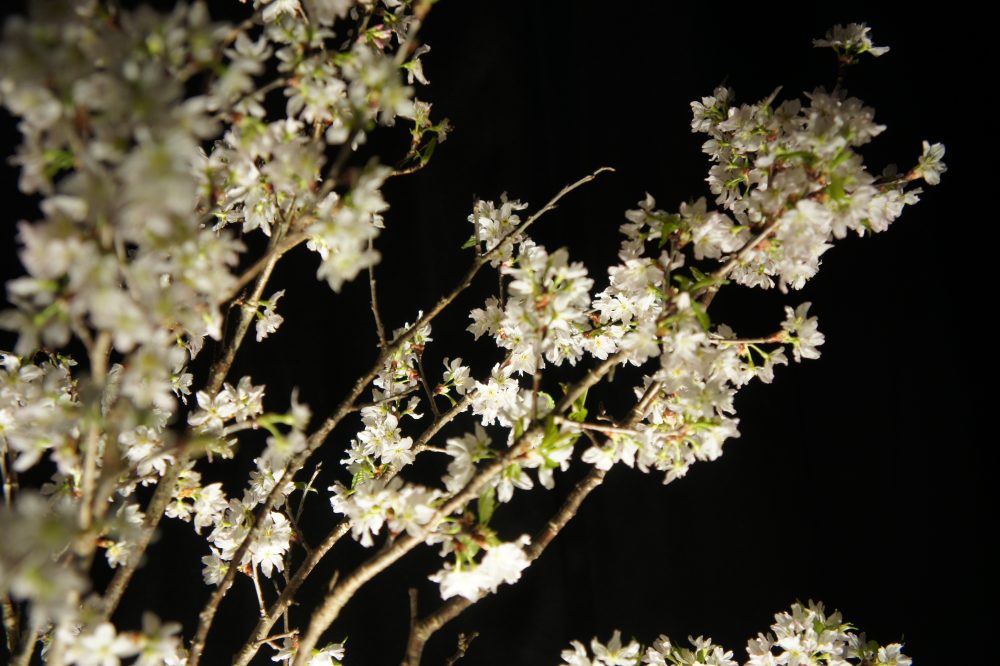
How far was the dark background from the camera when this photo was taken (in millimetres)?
1279

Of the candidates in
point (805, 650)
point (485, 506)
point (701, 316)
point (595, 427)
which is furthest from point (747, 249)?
point (805, 650)

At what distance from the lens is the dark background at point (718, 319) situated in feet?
4.20

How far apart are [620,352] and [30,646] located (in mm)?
537

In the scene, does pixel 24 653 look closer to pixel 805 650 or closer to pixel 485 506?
pixel 485 506

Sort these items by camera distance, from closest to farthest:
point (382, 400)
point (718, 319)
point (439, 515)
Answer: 1. point (439, 515)
2. point (382, 400)
3. point (718, 319)

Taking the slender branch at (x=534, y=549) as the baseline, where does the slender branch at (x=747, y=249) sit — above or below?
above

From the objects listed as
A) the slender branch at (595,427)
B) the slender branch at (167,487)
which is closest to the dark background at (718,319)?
the slender branch at (167,487)

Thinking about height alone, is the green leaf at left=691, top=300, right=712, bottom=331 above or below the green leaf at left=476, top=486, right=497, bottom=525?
above

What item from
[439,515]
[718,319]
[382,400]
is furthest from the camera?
[718,319]

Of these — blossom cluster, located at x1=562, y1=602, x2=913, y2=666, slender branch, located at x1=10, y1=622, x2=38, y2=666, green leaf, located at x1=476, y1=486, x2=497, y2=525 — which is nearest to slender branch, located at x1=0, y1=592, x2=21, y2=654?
slender branch, located at x1=10, y1=622, x2=38, y2=666

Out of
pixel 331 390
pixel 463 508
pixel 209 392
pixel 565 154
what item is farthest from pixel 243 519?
pixel 565 154

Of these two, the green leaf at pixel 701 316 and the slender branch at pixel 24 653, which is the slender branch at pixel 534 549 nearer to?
the green leaf at pixel 701 316

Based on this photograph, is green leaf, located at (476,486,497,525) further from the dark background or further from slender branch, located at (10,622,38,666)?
the dark background

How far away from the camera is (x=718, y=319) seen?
1.38 m
